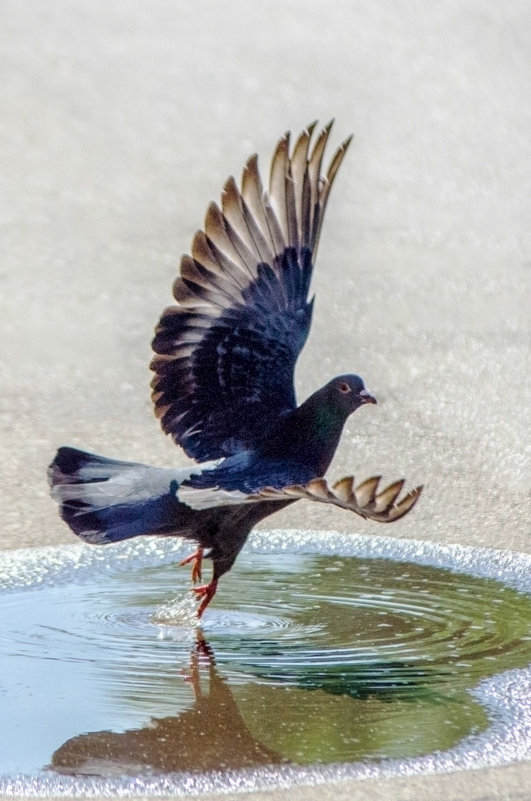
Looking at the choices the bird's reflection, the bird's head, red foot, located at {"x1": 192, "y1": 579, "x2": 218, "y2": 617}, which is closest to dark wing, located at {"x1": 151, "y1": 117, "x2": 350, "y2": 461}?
the bird's head

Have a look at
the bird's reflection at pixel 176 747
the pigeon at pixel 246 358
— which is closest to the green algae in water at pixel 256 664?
the bird's reflection at pixel 176 747

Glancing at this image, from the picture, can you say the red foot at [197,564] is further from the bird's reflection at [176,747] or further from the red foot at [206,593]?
the bird's reflection at [176,747]

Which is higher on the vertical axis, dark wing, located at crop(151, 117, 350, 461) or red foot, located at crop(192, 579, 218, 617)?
dark wing, located at crop(151, 117, 350, 461)

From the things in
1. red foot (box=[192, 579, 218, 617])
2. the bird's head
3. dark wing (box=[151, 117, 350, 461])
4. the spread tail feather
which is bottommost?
red foot (box=[192, 579, 218, 617])

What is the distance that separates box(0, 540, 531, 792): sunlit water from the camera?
362 centimetres

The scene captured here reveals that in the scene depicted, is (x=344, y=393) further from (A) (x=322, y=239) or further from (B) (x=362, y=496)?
(A) (x=322, y=239)

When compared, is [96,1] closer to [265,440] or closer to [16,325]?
[16,325]

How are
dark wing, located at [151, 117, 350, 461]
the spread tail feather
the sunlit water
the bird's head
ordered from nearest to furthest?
the sunlit water
the spread tail feather
the bird's head
dark wing, located at [151, 117, 350, 461]

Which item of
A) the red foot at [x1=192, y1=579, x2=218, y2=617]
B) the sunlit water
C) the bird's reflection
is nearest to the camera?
the bird's reflection

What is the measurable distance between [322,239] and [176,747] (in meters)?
7.37

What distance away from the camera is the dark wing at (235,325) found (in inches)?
195

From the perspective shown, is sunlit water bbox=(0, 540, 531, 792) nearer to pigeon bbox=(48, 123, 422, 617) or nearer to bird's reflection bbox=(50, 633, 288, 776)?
bird's reflection bbox=(50, 633, 288, 776)

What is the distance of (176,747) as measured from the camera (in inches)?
142

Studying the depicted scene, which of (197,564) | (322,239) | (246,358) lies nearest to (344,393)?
(246,358)
